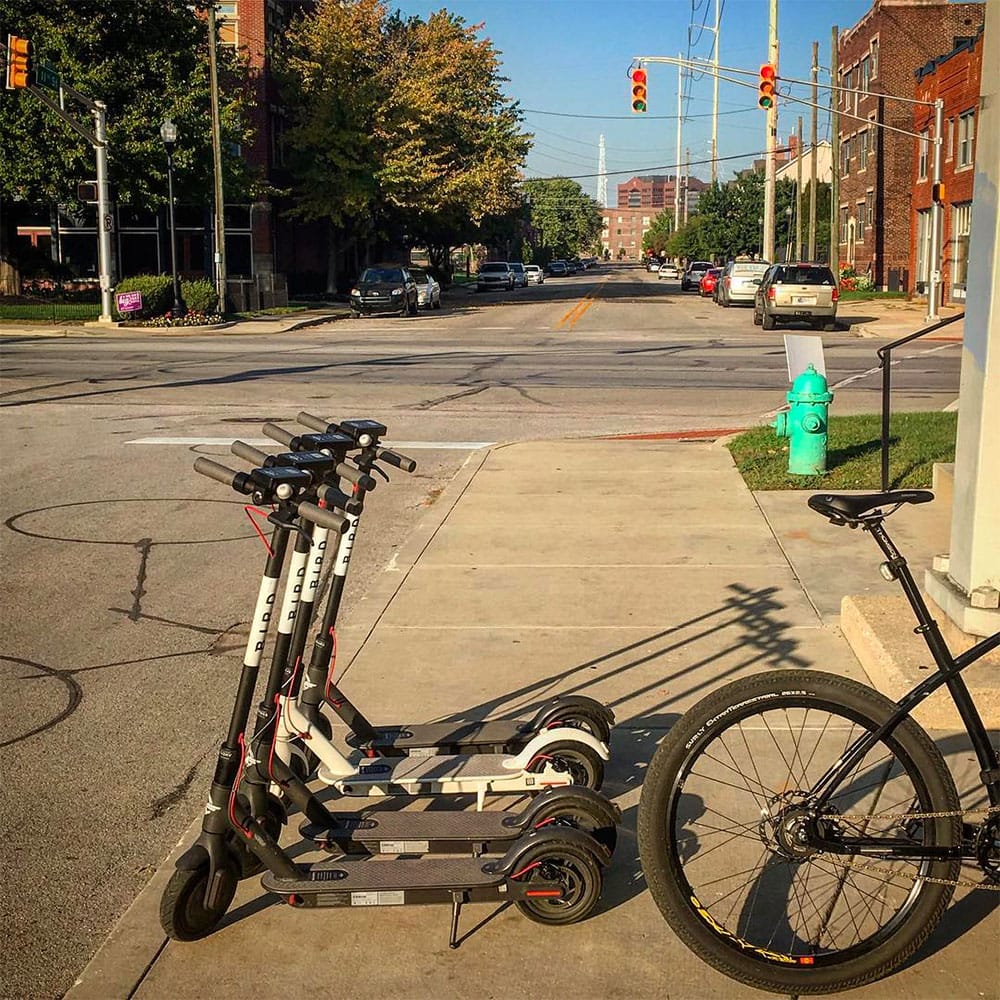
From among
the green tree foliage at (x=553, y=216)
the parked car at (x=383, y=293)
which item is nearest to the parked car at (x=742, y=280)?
the parked car at (x=383, y=293)

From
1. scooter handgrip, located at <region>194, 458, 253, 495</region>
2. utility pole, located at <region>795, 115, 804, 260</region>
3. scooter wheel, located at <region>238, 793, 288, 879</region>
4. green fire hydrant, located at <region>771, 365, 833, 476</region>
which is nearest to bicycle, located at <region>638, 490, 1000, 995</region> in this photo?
scooter wheel, located at <region>238, 793, 288, 879</region>

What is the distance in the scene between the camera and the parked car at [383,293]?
1644 inches

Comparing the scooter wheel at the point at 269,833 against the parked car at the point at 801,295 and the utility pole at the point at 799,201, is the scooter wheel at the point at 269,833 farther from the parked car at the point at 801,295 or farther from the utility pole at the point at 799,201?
the utility pole at the point at 799,201

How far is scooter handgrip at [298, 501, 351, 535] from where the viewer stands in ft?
11.1

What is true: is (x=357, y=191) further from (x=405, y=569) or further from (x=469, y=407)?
(x=405, y=569)

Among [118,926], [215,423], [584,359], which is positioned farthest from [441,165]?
[118,926]

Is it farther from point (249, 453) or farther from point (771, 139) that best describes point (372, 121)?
point (249, 453)

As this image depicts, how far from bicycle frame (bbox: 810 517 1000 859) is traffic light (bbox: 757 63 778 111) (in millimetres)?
31643

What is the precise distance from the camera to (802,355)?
36.6ft

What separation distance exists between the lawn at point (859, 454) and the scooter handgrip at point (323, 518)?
24.5ft

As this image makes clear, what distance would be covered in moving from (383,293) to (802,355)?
104 ft

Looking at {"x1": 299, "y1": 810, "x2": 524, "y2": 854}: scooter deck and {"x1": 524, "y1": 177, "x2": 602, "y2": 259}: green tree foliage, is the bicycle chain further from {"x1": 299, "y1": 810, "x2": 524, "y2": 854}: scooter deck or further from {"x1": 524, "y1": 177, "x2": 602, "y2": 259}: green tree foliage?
{"x1": 524, "y1": 177, "x2": 602, "y2": 259}: green tree foliage

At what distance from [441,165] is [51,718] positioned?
49720 mm

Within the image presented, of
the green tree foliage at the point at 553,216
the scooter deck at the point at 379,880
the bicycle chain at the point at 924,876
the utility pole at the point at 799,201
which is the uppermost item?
the green tree foliage at the point at 553,216
